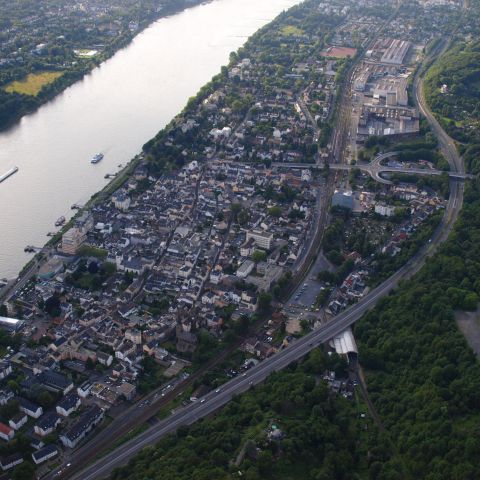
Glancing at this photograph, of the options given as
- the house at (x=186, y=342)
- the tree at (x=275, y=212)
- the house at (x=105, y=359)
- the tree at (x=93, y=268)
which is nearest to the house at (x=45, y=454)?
the house at (x=105, y=359)

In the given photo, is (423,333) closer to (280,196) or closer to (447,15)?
(280,196)

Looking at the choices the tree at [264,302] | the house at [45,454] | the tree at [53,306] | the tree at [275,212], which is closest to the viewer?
the house at [45,454]

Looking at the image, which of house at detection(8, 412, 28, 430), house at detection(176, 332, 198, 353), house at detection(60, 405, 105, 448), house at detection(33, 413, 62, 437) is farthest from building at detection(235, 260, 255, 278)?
house at detection(8, 412, 28, 430)

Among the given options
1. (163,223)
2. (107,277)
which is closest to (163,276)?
(107,277)

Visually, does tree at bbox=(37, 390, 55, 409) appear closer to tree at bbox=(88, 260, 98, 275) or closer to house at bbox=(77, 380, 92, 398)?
house at bbox=(77, 380, 92, 398)

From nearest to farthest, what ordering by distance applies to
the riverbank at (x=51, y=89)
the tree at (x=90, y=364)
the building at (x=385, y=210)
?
1. the tree at (x=90, y=364)
2. the building at (x=385, y=210)
3. the riverbank at (x=51, y=89)

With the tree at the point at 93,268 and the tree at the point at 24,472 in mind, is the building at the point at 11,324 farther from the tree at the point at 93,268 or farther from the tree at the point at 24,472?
the tree at the point at 24,472
